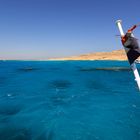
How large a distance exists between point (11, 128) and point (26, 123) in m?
1.95

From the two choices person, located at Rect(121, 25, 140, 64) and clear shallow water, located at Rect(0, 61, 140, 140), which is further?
clear shallow water, located at Rect(0, 61, 140, 140)

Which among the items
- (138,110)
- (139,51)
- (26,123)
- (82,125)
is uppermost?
(139,51)

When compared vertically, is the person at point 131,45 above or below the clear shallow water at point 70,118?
above

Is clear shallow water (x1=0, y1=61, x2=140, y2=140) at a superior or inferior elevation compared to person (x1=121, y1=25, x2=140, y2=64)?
inferior

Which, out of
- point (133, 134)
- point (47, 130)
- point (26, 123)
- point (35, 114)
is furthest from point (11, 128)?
point (133, 134)

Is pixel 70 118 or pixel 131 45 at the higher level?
pixel 131 45

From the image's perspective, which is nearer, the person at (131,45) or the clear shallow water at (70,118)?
the person at (131,45)

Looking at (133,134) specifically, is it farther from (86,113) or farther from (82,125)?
(86,113)

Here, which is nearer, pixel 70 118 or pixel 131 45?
pixel 131 45

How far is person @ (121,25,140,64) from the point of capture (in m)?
8.15

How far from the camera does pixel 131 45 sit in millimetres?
8203

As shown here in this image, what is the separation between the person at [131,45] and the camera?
26.7 feet

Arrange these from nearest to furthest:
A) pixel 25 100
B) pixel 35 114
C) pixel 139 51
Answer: pixel 139 51 < pixel 35 114 < pixel 25 100

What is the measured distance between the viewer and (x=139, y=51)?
320 inches
